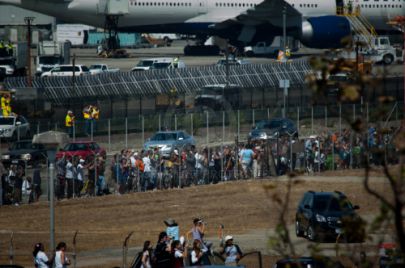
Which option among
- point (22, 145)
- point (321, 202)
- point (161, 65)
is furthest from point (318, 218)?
point (161, 65)

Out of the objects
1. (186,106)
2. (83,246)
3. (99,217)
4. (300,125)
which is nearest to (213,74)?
(186,106)

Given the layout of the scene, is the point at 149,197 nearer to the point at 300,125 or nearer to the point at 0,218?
the point at 0,218

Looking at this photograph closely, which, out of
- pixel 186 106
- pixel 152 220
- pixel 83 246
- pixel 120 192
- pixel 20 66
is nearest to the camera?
pixel 83 246

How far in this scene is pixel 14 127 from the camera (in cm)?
4512

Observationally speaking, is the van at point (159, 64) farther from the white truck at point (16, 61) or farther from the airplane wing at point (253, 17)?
the airplane wing at point (253, 17)

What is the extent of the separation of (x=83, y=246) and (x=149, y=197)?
29.4 ft

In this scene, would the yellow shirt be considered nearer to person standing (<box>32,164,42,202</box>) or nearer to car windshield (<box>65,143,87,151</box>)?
car windshield (<box>65,143,87,151</box>)

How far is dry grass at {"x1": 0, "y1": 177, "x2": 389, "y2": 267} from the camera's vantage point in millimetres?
27594

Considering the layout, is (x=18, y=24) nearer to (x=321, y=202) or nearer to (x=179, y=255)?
(x=321, y=202)

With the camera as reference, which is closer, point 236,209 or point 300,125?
point 236,209

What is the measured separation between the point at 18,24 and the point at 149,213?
58.8 meters

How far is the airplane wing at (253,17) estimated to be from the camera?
255ft

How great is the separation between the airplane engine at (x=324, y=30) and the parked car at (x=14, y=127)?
108 ft

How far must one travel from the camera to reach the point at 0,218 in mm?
31078
